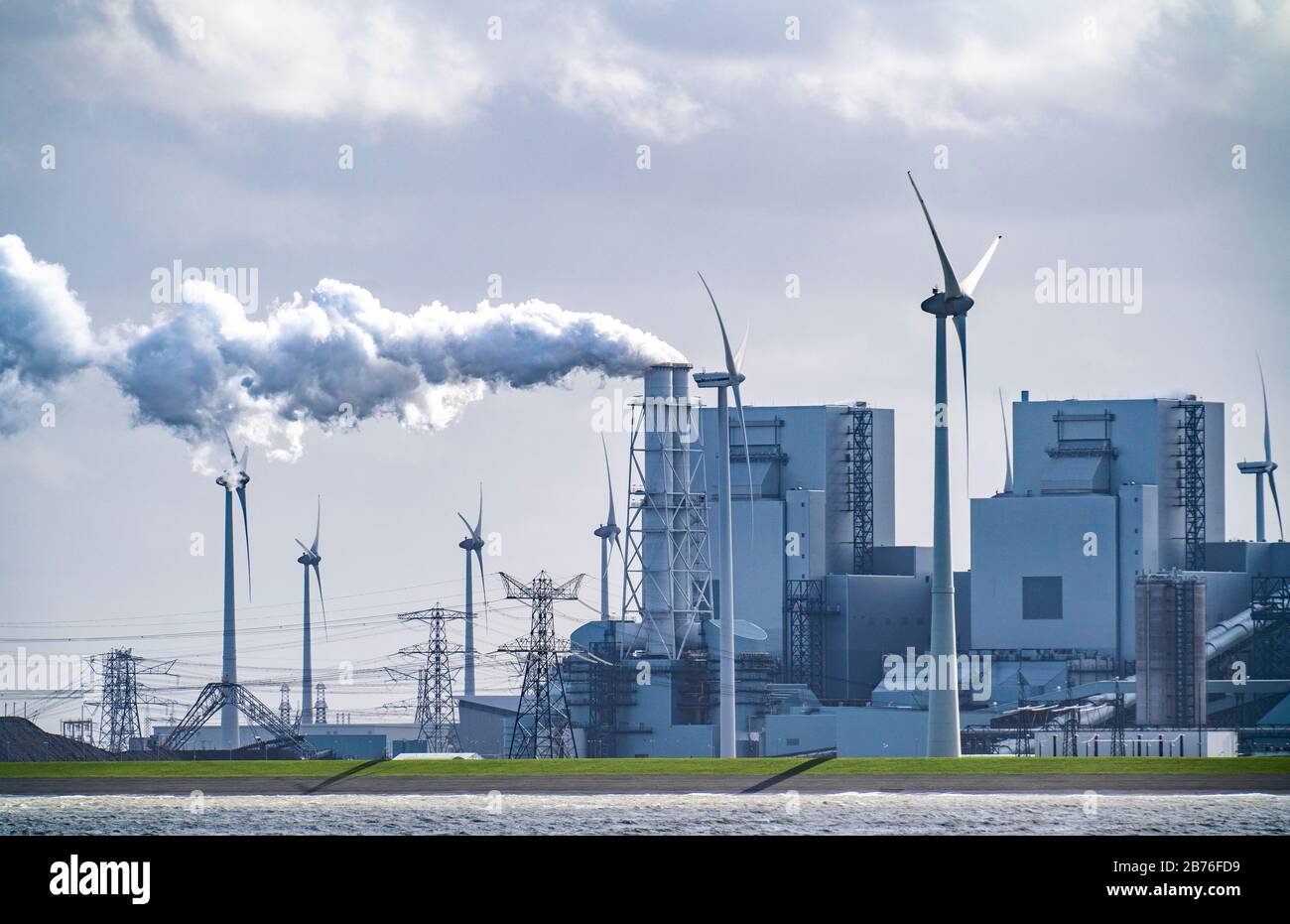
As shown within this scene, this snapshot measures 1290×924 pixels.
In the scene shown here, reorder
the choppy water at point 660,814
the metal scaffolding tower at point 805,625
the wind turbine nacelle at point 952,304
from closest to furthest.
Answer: the choppy water at point 660,814 < the wind turbine nacelle at point 952,304 < the metal scaffolding tower at point 805,625

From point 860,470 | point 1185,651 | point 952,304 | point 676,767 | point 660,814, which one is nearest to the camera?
point 660,814

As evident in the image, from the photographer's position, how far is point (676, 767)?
71.9m

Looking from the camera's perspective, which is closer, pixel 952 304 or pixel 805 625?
pixel 952 304

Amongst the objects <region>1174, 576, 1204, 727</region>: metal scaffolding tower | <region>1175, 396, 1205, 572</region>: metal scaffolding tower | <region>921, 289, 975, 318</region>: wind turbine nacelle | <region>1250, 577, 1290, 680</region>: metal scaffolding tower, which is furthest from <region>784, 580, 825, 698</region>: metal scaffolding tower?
<region>921, 289, 975, 318</region>: wind turbine nacelle

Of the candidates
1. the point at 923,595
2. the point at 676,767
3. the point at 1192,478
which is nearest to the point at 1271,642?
the point at 1192,478

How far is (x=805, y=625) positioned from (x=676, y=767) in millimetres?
53864

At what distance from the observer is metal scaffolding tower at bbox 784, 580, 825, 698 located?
125 meters

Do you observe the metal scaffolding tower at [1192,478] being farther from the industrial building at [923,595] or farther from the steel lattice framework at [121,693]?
the steel lattice framework at [121,693]

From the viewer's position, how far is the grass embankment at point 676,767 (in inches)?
2697

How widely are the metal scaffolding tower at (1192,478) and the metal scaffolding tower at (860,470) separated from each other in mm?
17164

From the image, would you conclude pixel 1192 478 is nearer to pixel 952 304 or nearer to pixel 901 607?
pixel 901 607

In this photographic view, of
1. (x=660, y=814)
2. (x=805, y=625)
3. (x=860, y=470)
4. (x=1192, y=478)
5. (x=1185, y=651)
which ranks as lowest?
(x=660, y=814)

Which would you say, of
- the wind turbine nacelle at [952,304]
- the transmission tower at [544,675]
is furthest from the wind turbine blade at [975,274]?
the transmission tower at [544,675]
